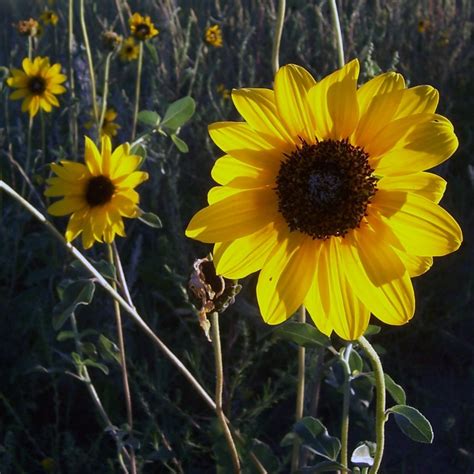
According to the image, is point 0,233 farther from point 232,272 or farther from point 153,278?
point 232,272

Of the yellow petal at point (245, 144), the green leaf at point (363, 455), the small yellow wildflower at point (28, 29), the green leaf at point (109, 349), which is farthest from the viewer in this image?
the small yellow wildflower at point (28, 29)

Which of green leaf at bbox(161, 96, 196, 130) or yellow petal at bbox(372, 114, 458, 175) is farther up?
yellow petal at bbox(372, 114, 458, 175)

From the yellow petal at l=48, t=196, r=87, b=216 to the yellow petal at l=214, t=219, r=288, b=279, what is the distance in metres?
0.84

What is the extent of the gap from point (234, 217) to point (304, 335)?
21 centimetres

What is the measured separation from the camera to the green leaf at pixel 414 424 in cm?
103

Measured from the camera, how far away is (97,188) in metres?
1.86

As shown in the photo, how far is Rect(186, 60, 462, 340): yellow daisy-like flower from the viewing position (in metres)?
1.00

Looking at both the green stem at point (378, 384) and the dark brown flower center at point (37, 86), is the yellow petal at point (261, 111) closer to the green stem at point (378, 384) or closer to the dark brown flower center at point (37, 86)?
the green stem at point (378, 384)

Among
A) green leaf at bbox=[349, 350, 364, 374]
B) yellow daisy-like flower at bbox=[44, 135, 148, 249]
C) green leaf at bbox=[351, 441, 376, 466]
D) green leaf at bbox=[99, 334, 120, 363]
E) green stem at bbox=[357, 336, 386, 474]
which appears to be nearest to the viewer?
green stem at bbox=[357, 336, 386, 474]

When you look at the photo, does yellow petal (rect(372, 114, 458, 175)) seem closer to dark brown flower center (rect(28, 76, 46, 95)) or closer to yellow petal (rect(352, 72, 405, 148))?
yellow petal (rect(352, 72, 405, 148))

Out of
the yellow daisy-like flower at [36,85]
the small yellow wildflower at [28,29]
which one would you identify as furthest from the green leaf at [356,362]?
the small yellow wildflower at [28,29]

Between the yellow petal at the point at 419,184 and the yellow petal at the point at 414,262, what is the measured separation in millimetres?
84

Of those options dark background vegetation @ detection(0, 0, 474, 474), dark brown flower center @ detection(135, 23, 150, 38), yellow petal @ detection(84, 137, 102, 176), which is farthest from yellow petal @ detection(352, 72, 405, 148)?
dark brown flower center @ detection(135, 23, 150, 38)

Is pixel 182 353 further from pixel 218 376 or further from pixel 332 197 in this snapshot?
pixel 332 197
